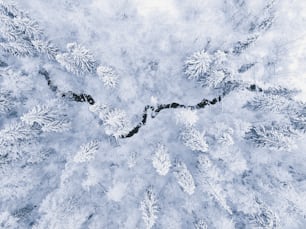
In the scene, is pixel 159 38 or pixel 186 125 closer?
pixel 186 125

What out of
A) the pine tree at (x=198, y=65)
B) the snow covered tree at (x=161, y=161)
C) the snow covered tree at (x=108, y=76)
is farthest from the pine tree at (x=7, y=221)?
the pine tree at (x=198, y=65)

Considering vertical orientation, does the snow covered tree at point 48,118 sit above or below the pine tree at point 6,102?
below

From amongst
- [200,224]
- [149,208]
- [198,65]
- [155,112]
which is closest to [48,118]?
[155,112]

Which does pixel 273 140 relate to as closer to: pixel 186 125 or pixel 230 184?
pixel 230 184

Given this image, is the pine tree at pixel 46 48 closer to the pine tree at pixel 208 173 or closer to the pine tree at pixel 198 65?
the pine tree at pixel 198 65

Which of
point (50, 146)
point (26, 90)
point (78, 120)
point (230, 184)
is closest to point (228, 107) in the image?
point (230, 184)

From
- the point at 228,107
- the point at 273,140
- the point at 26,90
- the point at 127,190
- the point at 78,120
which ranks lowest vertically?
the point at 127,190
